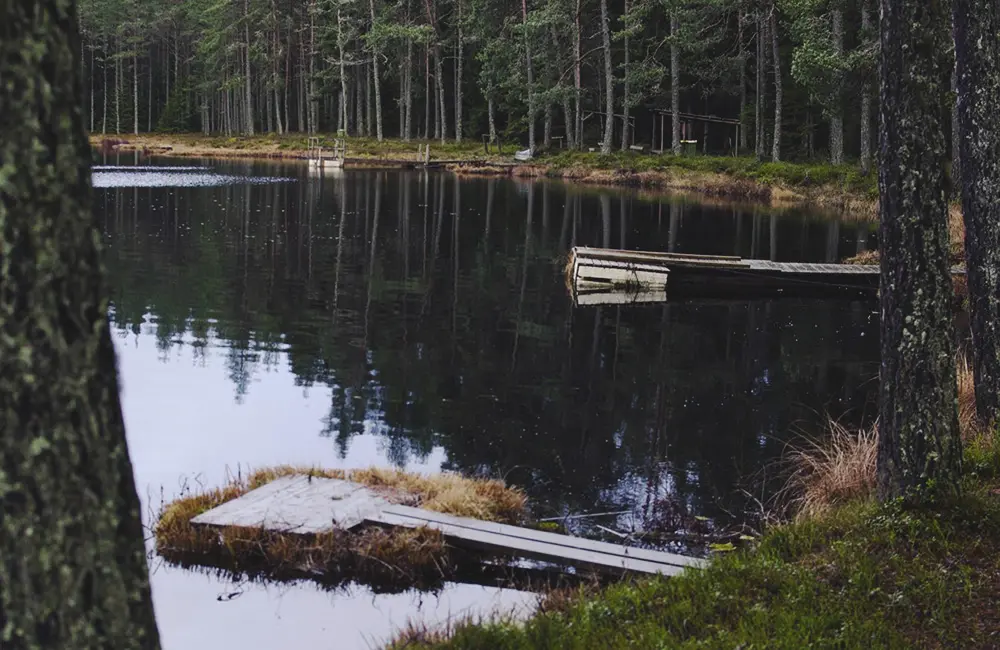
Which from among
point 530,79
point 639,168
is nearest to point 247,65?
point 530,79

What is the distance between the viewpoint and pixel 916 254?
6281mm

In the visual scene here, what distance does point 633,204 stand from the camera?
3988 centimetres

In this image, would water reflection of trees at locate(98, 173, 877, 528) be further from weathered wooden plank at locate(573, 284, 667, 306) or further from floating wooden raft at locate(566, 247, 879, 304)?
floating wooden raft at locate(566, 247, 879, 304)

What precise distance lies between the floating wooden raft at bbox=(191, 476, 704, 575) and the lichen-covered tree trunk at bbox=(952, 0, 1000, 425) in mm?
3186

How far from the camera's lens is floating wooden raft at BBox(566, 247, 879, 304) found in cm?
2167

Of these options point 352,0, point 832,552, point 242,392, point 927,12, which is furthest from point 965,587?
point 352,0

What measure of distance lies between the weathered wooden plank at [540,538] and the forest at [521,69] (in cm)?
2921

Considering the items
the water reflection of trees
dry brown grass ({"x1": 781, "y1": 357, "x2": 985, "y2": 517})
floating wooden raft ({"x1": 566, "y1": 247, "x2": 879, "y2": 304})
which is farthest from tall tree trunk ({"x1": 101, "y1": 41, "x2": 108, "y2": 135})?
dry brown grass ({"x1": 781, "y1": 357, "x2": 985, "y2": 517})

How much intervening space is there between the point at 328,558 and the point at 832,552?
366 cm

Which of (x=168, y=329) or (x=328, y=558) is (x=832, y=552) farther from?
(x=168, y=329)

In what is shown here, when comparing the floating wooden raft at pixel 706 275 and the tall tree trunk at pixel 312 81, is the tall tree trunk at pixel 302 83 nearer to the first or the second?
the tall tree trunk at pixel 312 81

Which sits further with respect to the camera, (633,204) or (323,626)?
(633,204)

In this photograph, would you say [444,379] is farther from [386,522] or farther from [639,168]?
[639,168]

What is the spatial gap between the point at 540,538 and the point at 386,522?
1208 millimetres
